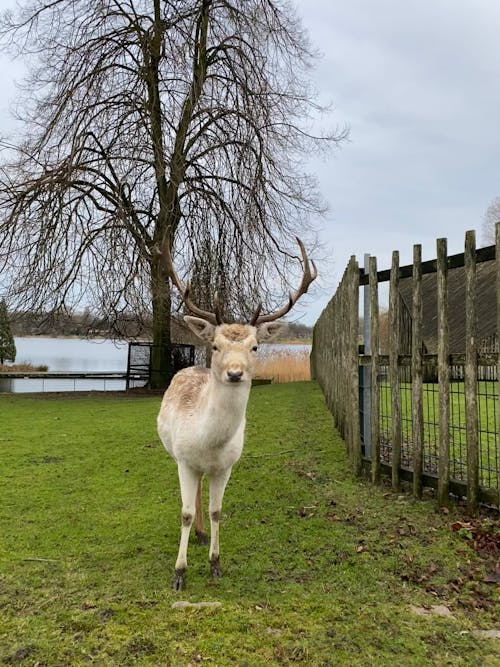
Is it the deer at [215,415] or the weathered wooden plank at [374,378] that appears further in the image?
the weathered wooden plank at [374,378]

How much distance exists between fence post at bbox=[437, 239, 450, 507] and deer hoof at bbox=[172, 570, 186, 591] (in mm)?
2420

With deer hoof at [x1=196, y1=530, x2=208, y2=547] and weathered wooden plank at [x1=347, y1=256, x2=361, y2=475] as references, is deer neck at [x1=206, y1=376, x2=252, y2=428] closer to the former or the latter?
deer hoof at [x1=196, y1=530, x2=208, y2=547]

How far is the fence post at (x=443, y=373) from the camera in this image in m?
4.63

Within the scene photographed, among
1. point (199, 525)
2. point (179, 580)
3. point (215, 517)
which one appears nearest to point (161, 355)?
point (199, 525)

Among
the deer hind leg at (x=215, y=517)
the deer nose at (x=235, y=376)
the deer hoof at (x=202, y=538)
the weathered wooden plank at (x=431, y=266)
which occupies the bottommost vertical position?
the deer hoof at (x=202, y=538)

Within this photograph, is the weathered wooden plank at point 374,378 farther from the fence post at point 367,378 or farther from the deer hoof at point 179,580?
the deer hoof at point 179,580

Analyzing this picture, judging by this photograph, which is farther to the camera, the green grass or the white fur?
the white fur

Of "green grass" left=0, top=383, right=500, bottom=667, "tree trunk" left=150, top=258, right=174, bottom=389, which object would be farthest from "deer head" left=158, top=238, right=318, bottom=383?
"tree trunk" left=150, top=258, right=174, bottom=389

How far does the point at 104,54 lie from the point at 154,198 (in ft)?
13.1

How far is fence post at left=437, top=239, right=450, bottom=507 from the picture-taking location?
182 inches

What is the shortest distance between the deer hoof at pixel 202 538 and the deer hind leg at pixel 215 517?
0.59 m

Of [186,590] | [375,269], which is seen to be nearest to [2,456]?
[186,590]

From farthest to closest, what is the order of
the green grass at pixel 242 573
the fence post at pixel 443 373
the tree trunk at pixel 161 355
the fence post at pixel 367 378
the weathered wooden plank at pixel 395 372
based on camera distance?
the tree trunk at pixel 161 355, the fence post at pixel 367 378, the weathered wooden plank at pixel 395 372, the fence post at pixel 443 373, the green grass at pixel 242 573

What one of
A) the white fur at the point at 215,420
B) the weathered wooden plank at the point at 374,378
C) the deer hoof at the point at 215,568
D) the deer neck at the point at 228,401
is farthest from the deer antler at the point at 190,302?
the weathered wooden plank at the point at 374,378
